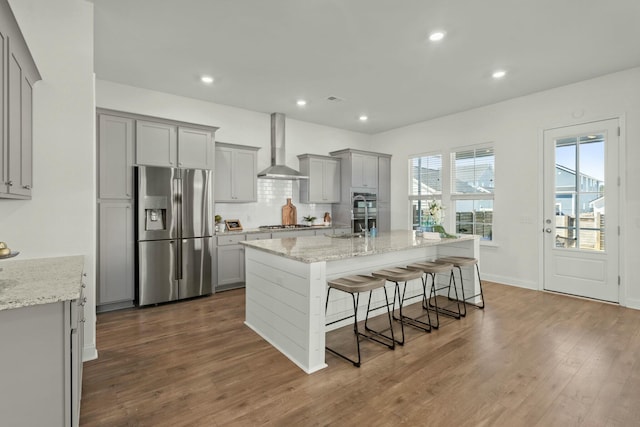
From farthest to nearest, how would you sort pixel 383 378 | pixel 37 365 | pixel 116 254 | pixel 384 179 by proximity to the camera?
pixel 384 179 → pixel 116 254 → pixel 383 378 → pixel 37 365

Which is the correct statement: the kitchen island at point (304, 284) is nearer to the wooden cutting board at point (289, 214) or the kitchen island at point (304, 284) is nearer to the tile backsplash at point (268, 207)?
the tile backsplash at point (268, 207)

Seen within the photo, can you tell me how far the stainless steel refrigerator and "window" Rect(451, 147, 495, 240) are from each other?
4.29 m

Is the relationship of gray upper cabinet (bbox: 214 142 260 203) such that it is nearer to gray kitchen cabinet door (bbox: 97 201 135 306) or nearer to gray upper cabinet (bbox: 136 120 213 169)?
gray upper cabinet (bbox: 136 120 213 169)

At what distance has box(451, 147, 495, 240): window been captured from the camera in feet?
17.6

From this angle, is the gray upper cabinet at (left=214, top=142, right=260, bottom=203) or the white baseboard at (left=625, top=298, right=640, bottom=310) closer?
the white baseboard at (left=625, top=298, right=640, bottom=310)

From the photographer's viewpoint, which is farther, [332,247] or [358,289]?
[332,247]

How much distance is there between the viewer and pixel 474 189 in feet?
18.2

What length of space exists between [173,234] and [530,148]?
5305 millimetres

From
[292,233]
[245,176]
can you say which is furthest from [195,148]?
[292,233]

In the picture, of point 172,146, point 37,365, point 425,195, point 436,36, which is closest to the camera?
point 37,365

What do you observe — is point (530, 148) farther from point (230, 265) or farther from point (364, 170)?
point (230, 265)

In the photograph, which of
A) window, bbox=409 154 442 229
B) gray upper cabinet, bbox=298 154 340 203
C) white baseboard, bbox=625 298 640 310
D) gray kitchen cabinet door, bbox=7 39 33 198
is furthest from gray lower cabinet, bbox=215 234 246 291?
white baseboard, bbox=625 298 640 310

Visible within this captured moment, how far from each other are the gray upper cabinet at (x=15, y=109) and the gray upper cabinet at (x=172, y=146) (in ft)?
5.87

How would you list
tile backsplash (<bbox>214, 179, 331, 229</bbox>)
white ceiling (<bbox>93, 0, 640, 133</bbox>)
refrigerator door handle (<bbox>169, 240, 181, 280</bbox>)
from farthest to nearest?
1. tile backsplash (<bbox>214, 179, 331, 229</bbox>)
2. refrigerator door handle (<bbox>169, 240, 181, 280</bbox>)
3. white ceiling (<bbox>93, 0, 640, 133</bbox>)
